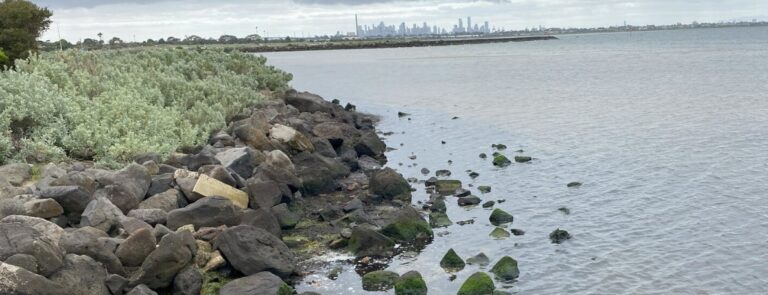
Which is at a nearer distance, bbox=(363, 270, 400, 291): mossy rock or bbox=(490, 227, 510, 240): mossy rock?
bbox=(363, 270, 400, 291): mossy rock

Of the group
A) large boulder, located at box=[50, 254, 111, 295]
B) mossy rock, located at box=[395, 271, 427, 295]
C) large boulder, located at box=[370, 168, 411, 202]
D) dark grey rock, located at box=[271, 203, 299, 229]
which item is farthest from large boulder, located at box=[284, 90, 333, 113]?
large boulder, located at box=[50, 254, 111, 295]

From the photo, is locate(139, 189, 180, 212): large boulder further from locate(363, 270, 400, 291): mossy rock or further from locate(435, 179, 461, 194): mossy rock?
locate(435, 179, 461, 194): mossy rock

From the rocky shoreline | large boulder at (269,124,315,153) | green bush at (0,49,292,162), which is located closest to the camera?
the rocky shoreline

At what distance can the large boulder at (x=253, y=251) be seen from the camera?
15.0 meters

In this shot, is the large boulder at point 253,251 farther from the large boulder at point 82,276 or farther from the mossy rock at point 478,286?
the mossy rock at point 478,286

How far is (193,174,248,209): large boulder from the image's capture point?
18078mm

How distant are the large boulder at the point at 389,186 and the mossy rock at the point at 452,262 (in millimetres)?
6359

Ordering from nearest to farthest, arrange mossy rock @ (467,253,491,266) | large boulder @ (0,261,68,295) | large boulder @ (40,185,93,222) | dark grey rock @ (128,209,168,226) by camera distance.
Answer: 1. large boulder @ (0,261,68,295)
2. large boulder @ (40,185,93,222)
3. dark grey rock @ (128,209,168,226)
4. mossy rock @ (467,253,491,266)

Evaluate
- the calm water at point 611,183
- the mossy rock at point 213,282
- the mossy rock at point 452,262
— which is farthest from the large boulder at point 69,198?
the mossy rock at point 452,262

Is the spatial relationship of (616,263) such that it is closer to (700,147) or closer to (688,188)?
(688,188)

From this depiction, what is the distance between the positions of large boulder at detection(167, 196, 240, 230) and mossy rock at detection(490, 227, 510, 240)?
6.45 metres

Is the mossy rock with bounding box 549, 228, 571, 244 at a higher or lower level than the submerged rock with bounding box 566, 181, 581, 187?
lower

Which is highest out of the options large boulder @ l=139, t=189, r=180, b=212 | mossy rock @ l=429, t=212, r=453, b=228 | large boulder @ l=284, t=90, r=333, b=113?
large boulder @ l=284, t=90, r=333, b=113

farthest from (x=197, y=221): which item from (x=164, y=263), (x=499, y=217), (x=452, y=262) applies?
(x=499, y=217)
